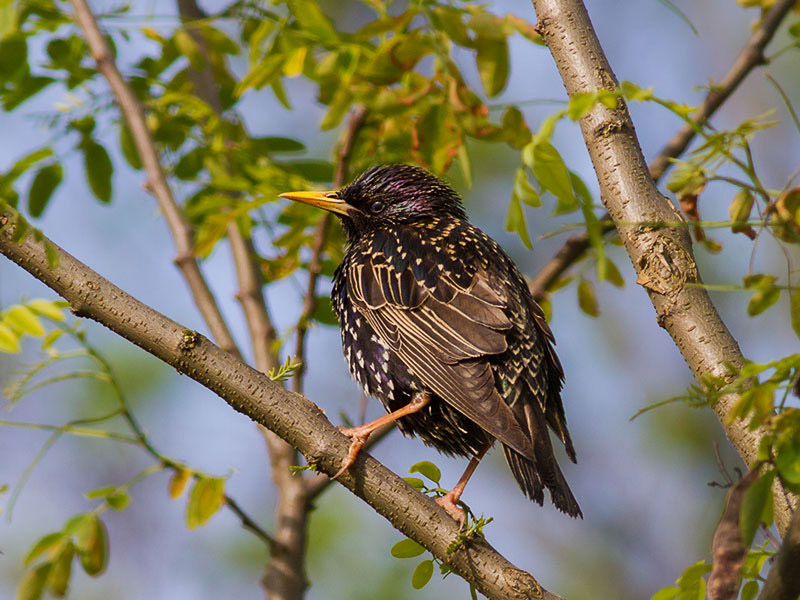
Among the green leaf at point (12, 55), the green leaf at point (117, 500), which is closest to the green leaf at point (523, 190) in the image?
the green leaf at point (117, 500)

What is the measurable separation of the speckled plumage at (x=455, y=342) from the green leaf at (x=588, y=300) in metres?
0.20

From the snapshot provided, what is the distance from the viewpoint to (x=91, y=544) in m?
3.57

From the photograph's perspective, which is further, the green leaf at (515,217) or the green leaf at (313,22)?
the green leaf at (313,22)

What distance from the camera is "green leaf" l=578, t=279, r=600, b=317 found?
164 inches

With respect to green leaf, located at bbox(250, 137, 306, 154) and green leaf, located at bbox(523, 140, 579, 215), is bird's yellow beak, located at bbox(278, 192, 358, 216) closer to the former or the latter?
Answer: green leaf, located at bbox(250, 137, 306, 154)

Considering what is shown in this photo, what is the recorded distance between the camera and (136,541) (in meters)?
9.90

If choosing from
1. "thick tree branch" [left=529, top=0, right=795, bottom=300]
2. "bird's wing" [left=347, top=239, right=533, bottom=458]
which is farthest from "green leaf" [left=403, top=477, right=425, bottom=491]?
"thick tree branch" [left=529, top=0, right=795, bottom=300]

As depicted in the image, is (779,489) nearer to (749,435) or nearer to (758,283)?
(749,435)

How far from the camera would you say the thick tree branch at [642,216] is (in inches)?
105

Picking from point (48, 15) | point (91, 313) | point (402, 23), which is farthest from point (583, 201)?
point (48, 15)

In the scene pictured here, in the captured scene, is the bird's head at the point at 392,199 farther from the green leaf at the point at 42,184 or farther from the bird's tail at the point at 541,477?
the bird's tail at the point at 541,477

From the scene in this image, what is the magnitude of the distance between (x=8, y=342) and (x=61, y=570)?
97cm

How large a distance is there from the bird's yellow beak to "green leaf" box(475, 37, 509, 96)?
970 mm

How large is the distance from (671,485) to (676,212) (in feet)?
26.0
